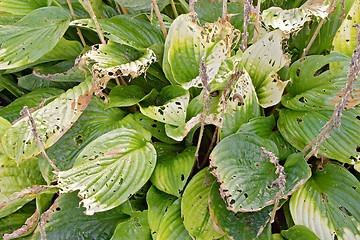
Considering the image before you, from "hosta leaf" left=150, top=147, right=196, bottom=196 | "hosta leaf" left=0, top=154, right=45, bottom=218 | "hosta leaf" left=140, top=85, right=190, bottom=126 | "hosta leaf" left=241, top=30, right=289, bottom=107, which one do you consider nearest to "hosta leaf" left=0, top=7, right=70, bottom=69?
"hosta leaf" left=0, top=154, right=45, bottom=218

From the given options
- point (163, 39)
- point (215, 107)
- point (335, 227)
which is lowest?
point (335, 227)

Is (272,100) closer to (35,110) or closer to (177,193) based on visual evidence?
(177,193)

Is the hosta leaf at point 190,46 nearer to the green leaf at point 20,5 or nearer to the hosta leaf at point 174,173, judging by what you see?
the hosta leaf at point 174,173

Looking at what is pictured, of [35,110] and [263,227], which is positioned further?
[35,110]

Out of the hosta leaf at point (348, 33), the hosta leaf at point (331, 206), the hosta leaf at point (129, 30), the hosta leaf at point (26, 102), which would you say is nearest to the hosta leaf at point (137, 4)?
the hosta leaf at point (129, 30)

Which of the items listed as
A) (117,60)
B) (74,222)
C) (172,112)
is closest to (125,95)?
(117,60)

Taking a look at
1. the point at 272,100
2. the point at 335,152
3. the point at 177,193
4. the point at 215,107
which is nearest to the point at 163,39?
the point at 215,107

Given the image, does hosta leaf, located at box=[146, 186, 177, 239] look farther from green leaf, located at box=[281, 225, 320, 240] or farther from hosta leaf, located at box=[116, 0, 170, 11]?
hosta leaf, located at box=[116, 0, 170, 11]

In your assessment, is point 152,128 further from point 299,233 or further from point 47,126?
point 299,233
